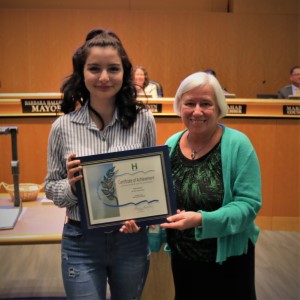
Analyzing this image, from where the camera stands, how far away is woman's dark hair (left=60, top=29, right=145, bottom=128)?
1237 millimetres

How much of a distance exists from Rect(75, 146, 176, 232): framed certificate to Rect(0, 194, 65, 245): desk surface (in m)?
0.73

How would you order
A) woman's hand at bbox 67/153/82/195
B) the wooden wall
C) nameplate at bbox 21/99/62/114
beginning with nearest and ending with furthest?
woman's hand at bbox 67/153/82/195 → nameplate at bbox 21/99/62/114 → the wooden wall

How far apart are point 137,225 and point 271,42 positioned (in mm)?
7107

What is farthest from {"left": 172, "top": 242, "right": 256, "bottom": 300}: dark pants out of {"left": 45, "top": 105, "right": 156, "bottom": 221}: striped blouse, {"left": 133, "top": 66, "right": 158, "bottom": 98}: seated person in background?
{"left": 133, "top": 66, "right": 158, "bottom": 98}: seated person in background

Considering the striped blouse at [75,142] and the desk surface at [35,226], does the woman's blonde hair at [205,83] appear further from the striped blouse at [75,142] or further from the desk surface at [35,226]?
the desk surface at [35,226]

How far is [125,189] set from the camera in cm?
123

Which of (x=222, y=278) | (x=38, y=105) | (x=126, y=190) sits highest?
(x=38, y=105)

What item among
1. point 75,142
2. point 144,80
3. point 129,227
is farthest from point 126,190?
point 144,80

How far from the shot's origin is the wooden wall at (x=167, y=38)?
7164mm

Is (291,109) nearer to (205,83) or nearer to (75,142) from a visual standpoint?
(205,83)

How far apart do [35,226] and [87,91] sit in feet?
3.11

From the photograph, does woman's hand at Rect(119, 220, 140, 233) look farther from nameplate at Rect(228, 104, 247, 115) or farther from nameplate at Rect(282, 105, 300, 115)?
nameplate at Rect(282, 105, 300, 115)

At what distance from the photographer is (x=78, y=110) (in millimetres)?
1280

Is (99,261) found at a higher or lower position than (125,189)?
lower
